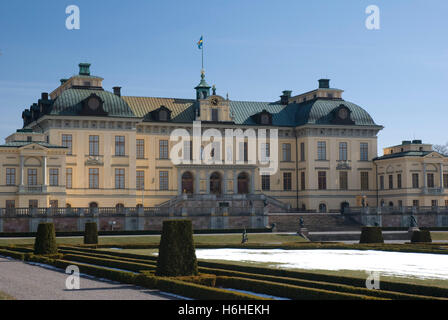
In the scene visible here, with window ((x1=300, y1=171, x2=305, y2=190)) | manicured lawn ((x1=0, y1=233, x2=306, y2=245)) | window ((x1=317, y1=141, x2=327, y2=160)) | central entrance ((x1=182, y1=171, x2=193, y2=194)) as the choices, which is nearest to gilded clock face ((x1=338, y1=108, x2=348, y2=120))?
window ((x1=317, y1=141, x2=327, y2=160))

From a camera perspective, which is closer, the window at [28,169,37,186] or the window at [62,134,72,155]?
the window at [28,169,37,186]

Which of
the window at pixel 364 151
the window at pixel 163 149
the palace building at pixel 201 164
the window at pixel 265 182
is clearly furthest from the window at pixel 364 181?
the window at pixel 163 149

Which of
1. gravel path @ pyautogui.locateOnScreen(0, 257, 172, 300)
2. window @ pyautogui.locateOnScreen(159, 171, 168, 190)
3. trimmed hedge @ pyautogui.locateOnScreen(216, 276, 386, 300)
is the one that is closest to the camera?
trimmed hedge @ pyautogui.locateOnScreen(216, 276, 386, 300)

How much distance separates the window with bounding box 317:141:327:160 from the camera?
241ft

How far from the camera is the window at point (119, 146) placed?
66875mm

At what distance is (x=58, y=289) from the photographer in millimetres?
20219

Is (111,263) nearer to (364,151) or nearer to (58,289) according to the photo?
(58,289)

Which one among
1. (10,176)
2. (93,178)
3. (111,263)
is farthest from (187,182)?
(111,263)

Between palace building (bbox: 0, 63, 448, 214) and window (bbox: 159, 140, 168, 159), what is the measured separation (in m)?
0.10

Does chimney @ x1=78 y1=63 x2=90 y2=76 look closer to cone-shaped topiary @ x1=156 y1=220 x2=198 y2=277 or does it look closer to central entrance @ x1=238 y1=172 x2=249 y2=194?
central entrance @ x1=238 y1=172 x2=249 y2=194

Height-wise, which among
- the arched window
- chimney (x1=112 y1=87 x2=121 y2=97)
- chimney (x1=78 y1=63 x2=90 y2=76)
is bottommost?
the arched window

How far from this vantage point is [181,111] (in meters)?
72.2
